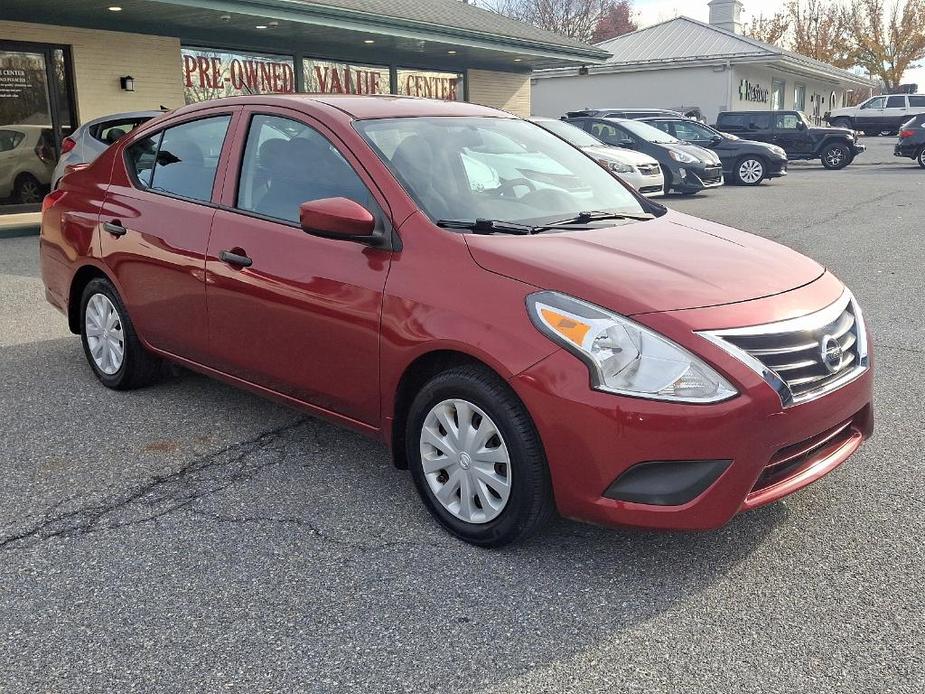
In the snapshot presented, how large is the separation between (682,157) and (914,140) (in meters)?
11.1

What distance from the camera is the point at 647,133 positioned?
1753 centimetres

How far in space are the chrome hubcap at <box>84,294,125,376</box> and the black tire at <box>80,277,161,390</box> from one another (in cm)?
2

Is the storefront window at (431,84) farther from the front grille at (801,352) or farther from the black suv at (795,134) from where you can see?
the front grille at (801,352)

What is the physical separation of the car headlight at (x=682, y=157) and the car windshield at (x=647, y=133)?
0.37 m

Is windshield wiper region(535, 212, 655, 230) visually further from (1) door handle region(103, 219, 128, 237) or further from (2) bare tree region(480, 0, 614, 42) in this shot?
(2) bare tree region(480, 0, 614, 42)

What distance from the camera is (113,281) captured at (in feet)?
16.0

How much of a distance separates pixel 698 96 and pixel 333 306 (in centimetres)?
3404

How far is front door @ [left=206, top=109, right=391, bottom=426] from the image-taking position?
354 cm

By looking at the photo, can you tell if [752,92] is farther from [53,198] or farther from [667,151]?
[53,198]

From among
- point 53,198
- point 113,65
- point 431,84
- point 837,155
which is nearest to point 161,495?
point 53,198

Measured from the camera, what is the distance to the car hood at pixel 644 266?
3.03 meters

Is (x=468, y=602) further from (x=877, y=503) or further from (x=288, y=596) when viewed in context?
(x=877, y=503)

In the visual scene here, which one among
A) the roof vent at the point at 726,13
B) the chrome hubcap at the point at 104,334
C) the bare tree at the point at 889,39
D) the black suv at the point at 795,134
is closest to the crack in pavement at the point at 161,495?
the chrome hubcap at the point at 104,334

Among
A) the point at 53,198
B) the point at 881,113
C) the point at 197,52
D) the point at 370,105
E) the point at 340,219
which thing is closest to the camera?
the point at 340,219
